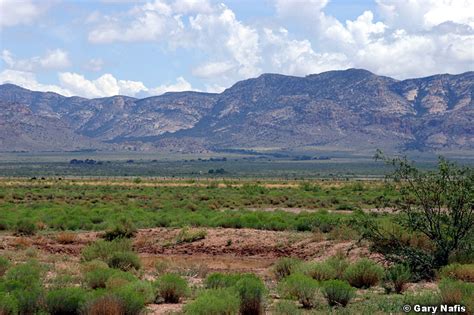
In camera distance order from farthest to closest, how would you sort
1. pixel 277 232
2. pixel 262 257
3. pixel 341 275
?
pixel 277 232 → pixel 262 257 → pixel 341 275

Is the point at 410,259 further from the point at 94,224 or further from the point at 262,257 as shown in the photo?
the point at 94,224

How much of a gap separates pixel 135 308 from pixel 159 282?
9.04 feet

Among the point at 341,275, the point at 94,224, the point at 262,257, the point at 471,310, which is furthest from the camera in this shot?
the point at 94,224

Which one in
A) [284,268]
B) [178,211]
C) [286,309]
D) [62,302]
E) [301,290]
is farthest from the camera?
[178,211]

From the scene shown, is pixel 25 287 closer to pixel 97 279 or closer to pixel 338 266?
pixel 97 279

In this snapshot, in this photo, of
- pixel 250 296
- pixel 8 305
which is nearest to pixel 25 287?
pixel 8 305

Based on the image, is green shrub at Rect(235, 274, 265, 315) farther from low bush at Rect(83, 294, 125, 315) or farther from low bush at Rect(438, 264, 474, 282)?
low bush at Rect(438, 264, 474, 282)

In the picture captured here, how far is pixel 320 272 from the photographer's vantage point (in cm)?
1783

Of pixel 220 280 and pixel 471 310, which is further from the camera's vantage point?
pixel 220 280

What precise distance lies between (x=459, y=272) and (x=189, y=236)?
15853mm

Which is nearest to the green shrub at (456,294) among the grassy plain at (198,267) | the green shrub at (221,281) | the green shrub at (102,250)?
the grassy plain at (198,267)

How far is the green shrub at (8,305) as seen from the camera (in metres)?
13.0

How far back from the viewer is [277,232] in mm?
32656

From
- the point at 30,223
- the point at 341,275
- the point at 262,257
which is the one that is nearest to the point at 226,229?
the point at 262,257
